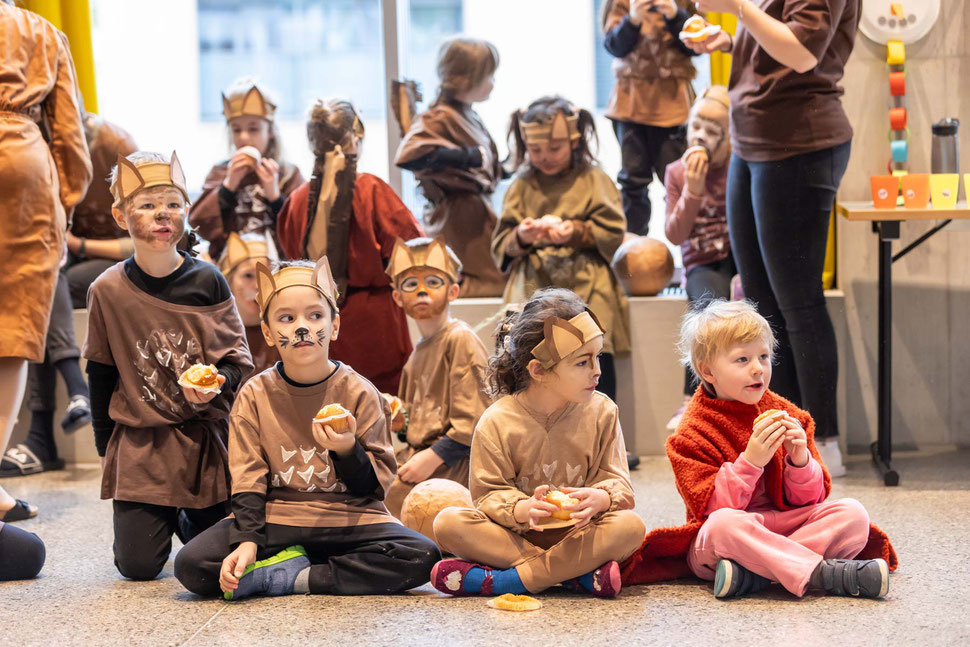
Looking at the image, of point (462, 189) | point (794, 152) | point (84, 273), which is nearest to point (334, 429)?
point (794, 152)

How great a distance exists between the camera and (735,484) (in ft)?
8.96

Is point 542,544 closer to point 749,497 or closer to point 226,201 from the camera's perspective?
point 749,497

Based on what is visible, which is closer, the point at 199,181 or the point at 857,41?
the point at 857,41

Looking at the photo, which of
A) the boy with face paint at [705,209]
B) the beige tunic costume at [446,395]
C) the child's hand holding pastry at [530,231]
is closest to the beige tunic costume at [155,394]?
the beige tunic costume at [446,395]

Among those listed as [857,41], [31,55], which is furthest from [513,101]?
[31,55]

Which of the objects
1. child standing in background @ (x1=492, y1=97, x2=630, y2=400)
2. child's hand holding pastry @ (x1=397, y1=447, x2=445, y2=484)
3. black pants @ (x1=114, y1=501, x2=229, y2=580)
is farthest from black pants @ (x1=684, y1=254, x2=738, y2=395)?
black pants @ (x1=114, y1=501, x2=229, y2=580)

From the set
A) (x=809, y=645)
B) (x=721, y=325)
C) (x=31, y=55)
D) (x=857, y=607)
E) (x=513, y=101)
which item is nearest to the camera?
(x=809, y=645)

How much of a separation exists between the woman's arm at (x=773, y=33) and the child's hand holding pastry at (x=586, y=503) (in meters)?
1.58

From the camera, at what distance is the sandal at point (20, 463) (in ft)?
14.6

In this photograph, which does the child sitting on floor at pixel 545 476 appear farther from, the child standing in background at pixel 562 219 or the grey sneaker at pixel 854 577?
the child standing in background at pixel 562 219

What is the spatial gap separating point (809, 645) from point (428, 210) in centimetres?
286

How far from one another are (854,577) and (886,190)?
5.17ft

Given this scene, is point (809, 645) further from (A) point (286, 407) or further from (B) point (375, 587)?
(A) point (286, 407)

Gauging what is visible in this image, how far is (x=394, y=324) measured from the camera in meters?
4.04
